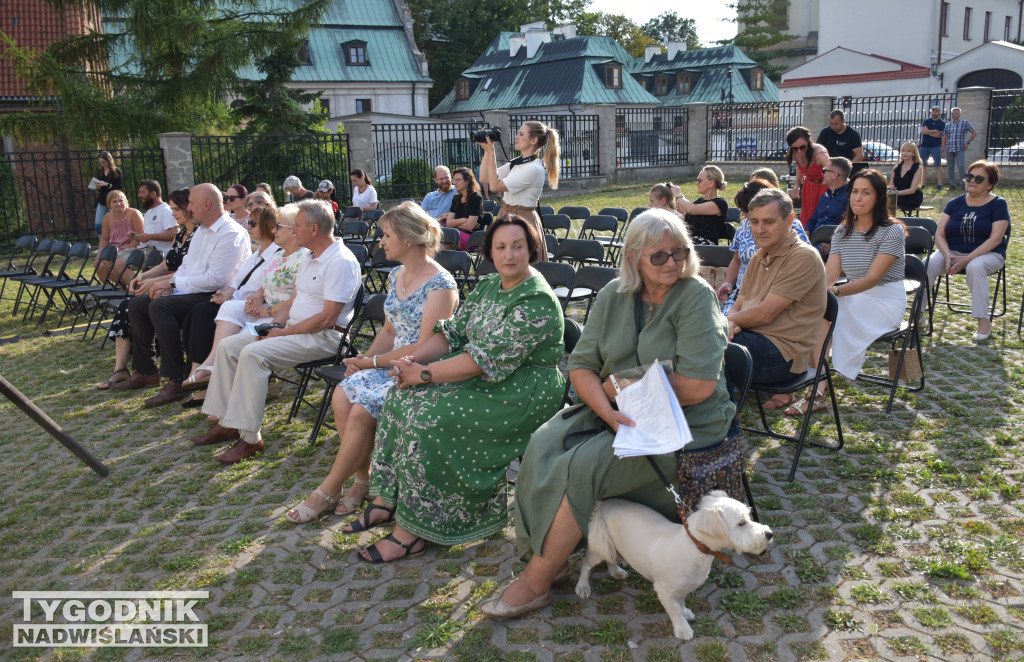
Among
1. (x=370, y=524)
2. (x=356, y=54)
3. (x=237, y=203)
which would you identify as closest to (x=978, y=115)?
(x=237, y=203)

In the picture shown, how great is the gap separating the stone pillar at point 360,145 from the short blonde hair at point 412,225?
577 inches

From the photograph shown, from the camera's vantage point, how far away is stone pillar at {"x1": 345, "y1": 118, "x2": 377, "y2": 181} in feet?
60.6

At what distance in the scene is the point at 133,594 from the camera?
11.5ft

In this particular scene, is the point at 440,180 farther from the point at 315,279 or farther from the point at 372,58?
the point at 372,58

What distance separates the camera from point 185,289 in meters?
6.38

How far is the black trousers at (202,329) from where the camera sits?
19.8 feet

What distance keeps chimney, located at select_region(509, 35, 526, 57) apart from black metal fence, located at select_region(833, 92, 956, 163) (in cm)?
2765

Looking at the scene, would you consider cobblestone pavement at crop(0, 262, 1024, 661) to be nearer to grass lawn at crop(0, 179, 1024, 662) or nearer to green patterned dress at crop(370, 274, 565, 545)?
grass lawn at crop(0, 179, 1024, 662)

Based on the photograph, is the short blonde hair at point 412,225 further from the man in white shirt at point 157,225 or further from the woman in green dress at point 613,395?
the man in white shirt at point 157,225

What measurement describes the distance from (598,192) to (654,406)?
746 inches

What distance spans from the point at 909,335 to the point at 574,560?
10.4 feet

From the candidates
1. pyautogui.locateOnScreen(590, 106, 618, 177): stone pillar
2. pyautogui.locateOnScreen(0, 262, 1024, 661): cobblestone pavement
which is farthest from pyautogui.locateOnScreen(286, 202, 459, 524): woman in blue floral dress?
pyautogui.locateOnScreen(590, 106, 618, 177): stone pillar

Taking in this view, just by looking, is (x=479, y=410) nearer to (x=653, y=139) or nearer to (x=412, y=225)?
(x=412, y=225)

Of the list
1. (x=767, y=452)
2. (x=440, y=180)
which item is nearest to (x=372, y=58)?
(x=440, y=180)
